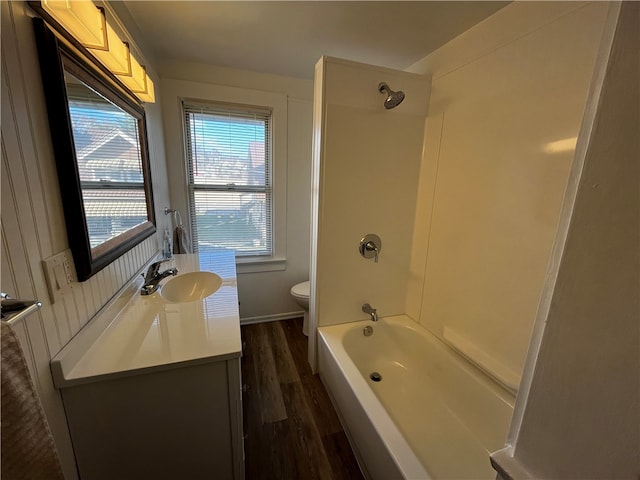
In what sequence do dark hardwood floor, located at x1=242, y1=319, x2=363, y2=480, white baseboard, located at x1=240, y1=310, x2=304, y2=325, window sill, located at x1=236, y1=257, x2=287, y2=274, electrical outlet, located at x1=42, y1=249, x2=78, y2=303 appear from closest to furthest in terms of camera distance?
1. electrical outlet, located at x1=42, y1=249, x2=78, y2=303
2. dark hardwood floor, located at x1=242, y1=319, x2=363, y2=480
3. window sill, located at x1=236, y1=257, x2=287, y2=274
4. white baseboard, located at x1=240, y1=310, x2=304, y2=325

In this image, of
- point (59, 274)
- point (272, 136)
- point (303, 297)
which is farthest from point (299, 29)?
point (303, 297)

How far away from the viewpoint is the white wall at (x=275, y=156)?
6.98 ft

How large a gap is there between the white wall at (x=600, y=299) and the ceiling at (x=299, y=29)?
4.78ft

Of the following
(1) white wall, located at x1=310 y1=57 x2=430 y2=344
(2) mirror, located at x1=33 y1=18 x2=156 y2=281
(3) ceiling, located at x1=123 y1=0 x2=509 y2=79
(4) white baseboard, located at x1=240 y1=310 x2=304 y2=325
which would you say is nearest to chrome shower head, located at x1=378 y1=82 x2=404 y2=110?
(1) white wall, located at x1=310 y1=57 x2=430 y2=344

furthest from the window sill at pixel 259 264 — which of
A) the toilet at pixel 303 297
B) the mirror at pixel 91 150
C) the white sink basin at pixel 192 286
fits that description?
the mirror at pixel 91 150

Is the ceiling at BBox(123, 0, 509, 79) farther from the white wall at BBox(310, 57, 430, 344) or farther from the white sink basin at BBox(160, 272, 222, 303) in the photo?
the white sink basin at BBox(160, 272, 222, 303)

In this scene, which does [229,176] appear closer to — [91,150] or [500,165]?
[91,150]

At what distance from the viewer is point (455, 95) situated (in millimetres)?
1574

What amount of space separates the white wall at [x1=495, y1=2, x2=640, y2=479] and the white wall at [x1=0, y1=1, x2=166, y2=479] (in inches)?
44.3

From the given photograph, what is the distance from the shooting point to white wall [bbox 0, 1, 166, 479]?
644 mm

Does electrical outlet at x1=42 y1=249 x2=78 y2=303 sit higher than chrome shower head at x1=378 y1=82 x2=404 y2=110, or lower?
lower

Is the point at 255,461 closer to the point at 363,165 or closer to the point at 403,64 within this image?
the point at 363,165

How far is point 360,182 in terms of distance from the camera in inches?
68.0

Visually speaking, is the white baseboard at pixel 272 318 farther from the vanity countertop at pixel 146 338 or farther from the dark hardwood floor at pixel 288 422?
the vanity countertop at pixel 146 338
